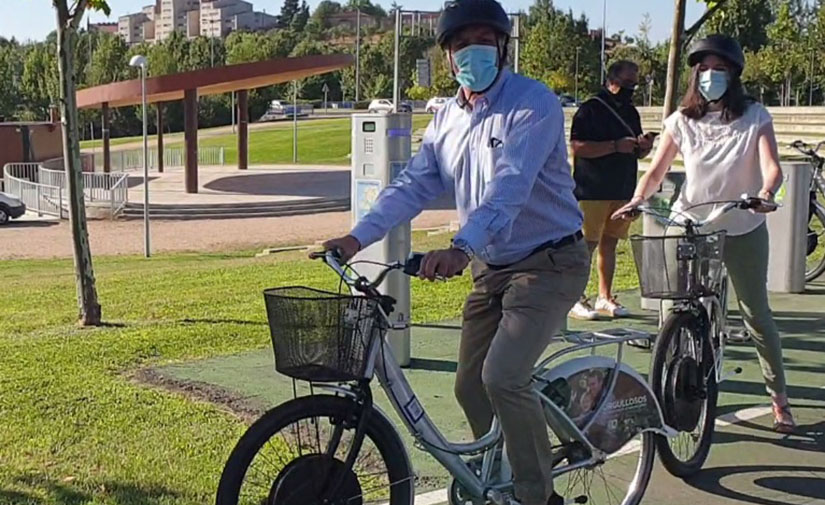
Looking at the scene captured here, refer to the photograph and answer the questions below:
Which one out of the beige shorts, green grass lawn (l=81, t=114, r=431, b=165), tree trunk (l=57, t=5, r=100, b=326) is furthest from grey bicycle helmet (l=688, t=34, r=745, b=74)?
green grass lawn (l=81, t=114, r=431, b=165)

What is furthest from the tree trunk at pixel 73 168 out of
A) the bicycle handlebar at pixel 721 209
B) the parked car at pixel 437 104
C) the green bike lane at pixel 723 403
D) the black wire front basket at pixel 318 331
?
the black wire front basket at pixel 318 331

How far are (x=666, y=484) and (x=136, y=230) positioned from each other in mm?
24506

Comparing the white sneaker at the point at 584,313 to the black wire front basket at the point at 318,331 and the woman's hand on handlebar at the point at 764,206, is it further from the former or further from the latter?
the black wire front basket at the point at 318,331

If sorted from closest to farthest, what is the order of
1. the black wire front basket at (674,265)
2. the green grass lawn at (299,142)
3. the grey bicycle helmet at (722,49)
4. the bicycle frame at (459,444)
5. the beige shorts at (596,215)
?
the bicycle frame at (459,444), the black wire front basket at (674,265), the grey bicycle helmet at (722,49), the beige shorts at (596,215), the green grass lawn at (299,142)

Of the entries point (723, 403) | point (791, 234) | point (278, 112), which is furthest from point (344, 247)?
point (278, 112)

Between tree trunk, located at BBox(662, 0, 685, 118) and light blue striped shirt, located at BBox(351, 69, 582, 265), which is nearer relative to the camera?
light blue striped shirt, located at BBox(351, 69, 582, 265)

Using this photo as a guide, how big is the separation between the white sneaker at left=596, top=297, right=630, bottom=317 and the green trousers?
2.84 m

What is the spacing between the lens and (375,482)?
3.33 meters

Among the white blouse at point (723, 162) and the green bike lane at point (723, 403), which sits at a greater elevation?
the white blouse at point (723, 162)

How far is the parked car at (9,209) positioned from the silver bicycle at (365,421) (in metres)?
28.3

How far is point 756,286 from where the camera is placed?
4.85 meters

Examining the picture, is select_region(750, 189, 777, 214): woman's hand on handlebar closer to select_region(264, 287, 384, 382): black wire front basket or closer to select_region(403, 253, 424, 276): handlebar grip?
select_region(403, 253, 424, 276): handlebar grip

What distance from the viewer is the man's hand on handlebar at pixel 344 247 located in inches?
123

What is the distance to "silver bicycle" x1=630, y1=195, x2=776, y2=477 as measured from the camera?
14.1 ft
